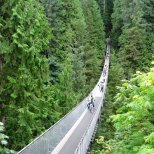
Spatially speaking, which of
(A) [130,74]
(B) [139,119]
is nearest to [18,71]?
(B) [139,119]

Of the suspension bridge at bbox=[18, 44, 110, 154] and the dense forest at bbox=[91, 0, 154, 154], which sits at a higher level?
the dense forest at bbox=[91, 0, 154, 154]

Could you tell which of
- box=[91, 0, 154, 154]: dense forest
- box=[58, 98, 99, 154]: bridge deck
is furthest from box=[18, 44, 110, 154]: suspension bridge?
box=[91, 0, 154, 154]: dense forest

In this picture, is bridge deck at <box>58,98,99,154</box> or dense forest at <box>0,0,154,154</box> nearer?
dense forest at <box>0,0,154,154</box>

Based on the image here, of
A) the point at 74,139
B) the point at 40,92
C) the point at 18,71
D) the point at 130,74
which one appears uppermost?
the point at 130,74

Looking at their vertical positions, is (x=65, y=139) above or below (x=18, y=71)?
below

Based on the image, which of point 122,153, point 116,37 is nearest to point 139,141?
point 122,153

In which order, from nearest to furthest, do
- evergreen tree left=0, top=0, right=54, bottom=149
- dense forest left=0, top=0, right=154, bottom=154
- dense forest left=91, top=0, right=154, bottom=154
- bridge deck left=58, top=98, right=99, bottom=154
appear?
dense forest left=91, top=0, right=154, bottom=154 → dense forest left=0, top=0, right=154, bottom=154 → evergreen tree left=0, top=0, right=54, bottom=149 → bridge deck left=58, top=98, right=99, bottom=154

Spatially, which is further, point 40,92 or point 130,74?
point 130,74

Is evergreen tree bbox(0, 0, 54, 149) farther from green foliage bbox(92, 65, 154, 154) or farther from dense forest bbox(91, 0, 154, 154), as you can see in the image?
green foliage bbox(92, 65, 154, 154)

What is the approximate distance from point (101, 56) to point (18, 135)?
157ft

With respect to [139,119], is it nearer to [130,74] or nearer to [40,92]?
[40,92]

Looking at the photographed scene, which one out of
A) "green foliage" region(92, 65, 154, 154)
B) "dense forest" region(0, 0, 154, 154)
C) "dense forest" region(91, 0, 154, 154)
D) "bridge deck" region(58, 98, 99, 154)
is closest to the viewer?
"green foliage" region(92, 65, 154, 154)

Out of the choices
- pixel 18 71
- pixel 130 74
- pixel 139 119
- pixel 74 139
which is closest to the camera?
pixel 139 119

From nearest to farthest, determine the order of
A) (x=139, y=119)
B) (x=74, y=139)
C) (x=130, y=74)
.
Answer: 1. (x=139, y=119)
2. (x=74, y=139)
3. (x=130, y=74)
